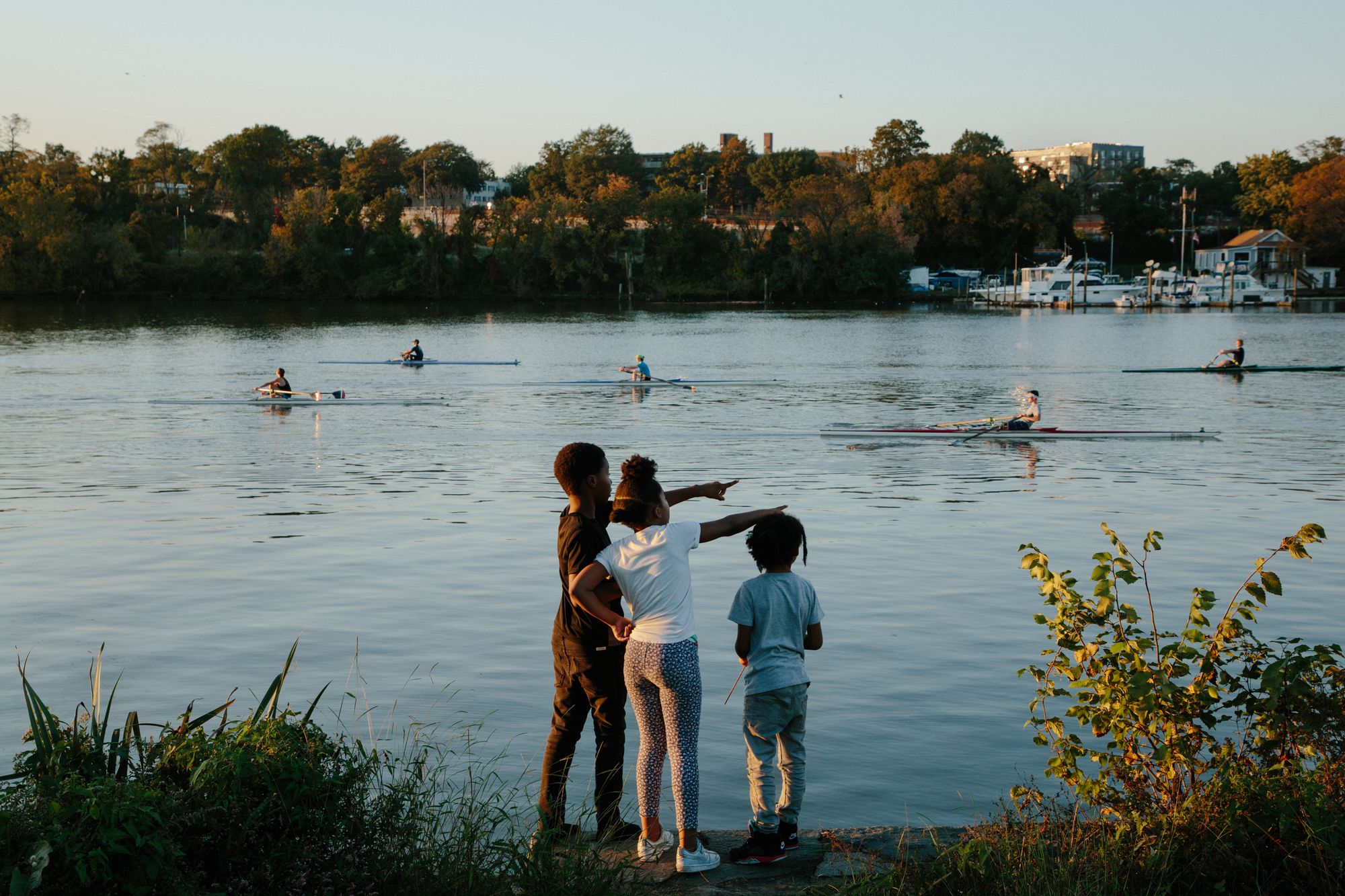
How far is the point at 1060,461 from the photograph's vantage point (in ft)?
84.7

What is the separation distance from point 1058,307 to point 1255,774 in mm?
120854

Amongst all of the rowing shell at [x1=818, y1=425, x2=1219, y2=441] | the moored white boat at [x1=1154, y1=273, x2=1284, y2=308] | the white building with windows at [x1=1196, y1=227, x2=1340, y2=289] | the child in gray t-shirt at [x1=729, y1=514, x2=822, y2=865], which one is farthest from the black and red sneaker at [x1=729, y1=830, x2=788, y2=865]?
the white building with windows at [x1=1196, y1=227, x2=1340, y2=289]

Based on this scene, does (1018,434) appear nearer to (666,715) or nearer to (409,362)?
(666,715)

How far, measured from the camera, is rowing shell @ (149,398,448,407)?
36844 millimetres

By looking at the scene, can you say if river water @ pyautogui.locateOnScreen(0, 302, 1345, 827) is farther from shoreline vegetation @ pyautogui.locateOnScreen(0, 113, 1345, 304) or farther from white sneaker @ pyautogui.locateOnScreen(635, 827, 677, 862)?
shoreline vegetation @ pyautogui.locateOnScreen(0, 113, 1345, 304)

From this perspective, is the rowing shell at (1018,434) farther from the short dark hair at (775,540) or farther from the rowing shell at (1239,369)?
the short dark hair at (775,540)

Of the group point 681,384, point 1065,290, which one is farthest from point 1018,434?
point 1065,290

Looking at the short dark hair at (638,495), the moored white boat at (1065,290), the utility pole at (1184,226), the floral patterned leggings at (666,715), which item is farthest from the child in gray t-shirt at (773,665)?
the utility pole at (1184,226)

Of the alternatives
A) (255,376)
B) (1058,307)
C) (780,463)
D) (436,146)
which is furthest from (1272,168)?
(780,463)

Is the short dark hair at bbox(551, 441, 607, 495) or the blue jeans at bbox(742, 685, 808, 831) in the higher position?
the short dark hair at bbox(551, 441, 607, 495)

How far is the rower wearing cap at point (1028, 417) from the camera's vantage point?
28281 millimetres

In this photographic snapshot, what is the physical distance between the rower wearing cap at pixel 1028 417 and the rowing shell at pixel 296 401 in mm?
17943

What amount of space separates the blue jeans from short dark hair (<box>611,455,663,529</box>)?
1010 mm

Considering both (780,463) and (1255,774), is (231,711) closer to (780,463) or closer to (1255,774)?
(1255,774)
